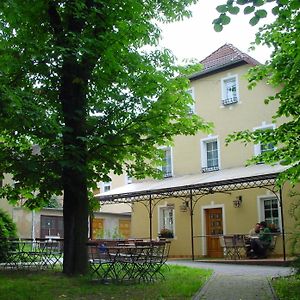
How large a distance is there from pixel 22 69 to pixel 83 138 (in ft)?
6.60

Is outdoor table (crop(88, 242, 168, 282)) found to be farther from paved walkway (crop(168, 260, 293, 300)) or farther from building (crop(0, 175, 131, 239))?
building (crop(0, 175, 131, 239))

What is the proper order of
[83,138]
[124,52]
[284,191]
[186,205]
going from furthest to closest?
[186,205], [284,191], [124,52], [83,138]

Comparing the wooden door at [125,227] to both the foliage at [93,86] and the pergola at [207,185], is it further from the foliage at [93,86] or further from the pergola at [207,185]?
the foliage at [93,86]

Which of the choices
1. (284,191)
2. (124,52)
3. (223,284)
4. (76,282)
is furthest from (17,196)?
(284,191)

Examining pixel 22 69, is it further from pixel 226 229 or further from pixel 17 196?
pixel 226 229

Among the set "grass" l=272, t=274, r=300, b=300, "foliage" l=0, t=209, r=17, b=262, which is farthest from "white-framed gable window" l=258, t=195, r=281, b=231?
"foliage" l=0, t=209, r=17, b=262

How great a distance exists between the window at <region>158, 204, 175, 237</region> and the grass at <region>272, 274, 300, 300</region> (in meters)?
12.2

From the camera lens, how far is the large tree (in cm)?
1000

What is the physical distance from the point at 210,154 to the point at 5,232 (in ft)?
31.4

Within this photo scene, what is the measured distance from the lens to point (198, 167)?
21625 mm

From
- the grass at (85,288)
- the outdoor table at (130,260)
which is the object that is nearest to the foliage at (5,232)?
the grass at (85,288)

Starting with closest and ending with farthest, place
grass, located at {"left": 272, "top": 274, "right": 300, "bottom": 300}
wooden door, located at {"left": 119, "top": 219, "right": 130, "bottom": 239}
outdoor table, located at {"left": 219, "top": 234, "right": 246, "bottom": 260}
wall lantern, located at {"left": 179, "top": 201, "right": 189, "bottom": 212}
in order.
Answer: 1. grass, located at {"left": 272, "top": 274, "right": 300, "bottom": 300}
2. outdoor table, located at {"left": 219, "top": 234, "right": 246, "bottom": 260}
3. wall lantern, located at {"left": 179, "top": 201, "right": 189, "bottom": 212}
4. wooden door, located at {"left": 119, "top": 219, "right": 130, "bottom": 239}

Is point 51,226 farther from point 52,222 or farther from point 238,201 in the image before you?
point 238,201

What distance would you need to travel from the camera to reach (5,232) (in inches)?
614
